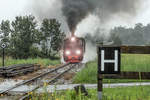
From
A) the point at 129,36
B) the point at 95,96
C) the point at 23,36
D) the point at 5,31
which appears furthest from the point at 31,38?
the point at 129,36

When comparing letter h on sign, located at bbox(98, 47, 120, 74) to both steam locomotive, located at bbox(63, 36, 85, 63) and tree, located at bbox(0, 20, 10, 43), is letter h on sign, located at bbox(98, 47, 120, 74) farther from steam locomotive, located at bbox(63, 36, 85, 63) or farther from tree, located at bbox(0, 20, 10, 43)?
tree, located at bbox(0, 20, 10, 43)

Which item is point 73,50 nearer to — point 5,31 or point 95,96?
point 95,96

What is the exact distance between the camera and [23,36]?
31703 mm

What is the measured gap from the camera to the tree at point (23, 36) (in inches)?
1230

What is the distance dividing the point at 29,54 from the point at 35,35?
Answer: 2.94 m

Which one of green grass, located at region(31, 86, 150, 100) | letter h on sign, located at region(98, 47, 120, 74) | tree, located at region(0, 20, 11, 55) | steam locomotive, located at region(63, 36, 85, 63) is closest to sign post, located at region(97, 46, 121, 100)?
letter h on sign, located at region(98, 47, 120, 74)

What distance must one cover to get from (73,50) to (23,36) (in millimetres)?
15543

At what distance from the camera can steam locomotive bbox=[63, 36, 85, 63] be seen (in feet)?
59.5

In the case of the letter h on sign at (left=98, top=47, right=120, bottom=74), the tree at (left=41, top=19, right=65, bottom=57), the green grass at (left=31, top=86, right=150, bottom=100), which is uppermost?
the tree at (left=41, top=19, right=65, bottom=57)

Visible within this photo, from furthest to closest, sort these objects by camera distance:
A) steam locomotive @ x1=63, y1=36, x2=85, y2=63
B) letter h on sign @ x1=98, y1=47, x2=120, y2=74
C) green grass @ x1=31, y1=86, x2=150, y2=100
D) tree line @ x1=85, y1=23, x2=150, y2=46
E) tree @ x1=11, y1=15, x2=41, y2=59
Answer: tree line @ x1=85, y1=23, x2=150, y2=46 → tree @ x1=11, y1=15, x2=41, y2=59 → steam locomotive @ x1=63, y1=36, x2=85, y2=63 → green grass @ x1=31, y1=86, x2=150, y2=100 → letter h on sign @ x1=98, y1=47, x2=120, y2=74

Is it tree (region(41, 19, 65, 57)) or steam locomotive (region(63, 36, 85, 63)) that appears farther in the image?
tree (region(41, 19, 65, 57))

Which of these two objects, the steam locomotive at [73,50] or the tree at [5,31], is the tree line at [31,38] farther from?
the steam locomotive at [73,50]

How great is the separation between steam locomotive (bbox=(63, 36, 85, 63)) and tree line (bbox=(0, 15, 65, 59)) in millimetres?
12066

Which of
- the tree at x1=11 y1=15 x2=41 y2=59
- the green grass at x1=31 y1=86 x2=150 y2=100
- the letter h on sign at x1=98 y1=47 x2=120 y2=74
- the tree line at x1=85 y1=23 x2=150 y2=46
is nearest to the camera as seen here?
the letter h on sign at x1=98 y1=47 x2=120 y2=74
